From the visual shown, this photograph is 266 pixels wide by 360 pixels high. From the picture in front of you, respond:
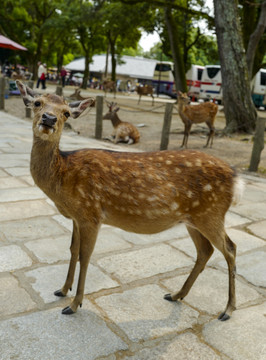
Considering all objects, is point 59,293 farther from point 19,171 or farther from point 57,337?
point 19,171

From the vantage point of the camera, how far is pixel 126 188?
2.56 metres

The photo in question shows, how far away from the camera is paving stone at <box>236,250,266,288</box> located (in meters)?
3.28

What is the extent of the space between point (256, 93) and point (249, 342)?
2794 cm

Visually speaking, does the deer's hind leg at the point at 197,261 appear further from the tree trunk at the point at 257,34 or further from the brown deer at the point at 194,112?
the tree trunk at the point at 257,34

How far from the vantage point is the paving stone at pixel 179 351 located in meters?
2.24

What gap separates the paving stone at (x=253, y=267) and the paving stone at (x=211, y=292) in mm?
151

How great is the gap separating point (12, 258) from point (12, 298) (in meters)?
0.62

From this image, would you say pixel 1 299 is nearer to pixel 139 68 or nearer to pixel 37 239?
pixel 37 239

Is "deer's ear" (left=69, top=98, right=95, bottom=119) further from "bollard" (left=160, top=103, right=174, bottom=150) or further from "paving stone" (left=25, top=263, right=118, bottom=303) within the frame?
"bollard" (left=160, top=103, right=174, bottom=150)

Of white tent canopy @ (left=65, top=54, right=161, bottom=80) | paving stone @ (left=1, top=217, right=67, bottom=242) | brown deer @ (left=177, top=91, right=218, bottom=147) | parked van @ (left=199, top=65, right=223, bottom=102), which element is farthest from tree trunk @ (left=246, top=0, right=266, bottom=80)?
white tent canopy @ (left=65, top=54, right=161, bottom=80)

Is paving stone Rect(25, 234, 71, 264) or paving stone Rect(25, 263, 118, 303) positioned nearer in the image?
paving stone Rect(25, 263, 118, 303)

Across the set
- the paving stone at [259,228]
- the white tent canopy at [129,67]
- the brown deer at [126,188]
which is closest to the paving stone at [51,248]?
the brown deer at [126,188]

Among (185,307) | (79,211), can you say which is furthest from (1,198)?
(185,307)

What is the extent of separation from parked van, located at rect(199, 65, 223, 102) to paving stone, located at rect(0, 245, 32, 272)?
29040 millimetres
